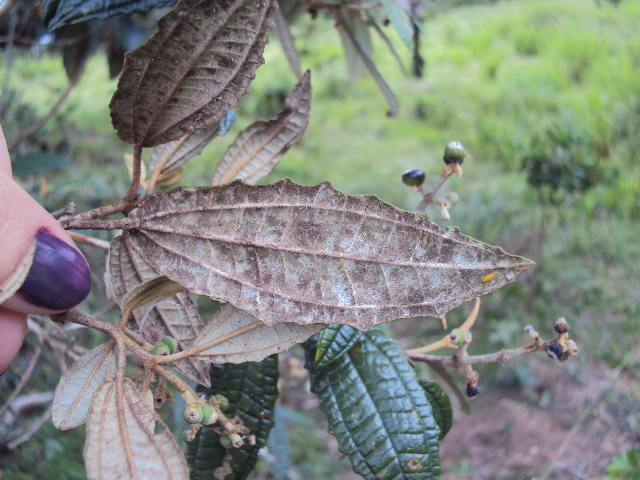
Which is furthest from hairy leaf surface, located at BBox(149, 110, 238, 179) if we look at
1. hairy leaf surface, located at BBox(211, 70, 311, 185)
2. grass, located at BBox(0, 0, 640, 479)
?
grass, located at BBox(0, 0, 640, 479)

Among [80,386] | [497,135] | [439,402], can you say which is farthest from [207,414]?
[497,135]

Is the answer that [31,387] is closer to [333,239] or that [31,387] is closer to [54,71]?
[333,239]

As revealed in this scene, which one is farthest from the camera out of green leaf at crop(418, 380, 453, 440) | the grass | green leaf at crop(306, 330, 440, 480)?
the grass

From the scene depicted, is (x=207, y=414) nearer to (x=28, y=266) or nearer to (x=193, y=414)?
(x=193, y=414)

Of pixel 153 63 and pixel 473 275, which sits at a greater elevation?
pixel 153 63

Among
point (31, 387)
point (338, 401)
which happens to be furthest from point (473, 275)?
point (31, 387)

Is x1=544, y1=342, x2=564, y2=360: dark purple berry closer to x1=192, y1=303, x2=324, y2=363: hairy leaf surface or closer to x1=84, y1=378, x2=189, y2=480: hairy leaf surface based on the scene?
x1=192, y1=303, x2=324, y2=363: hairy leaf surface
